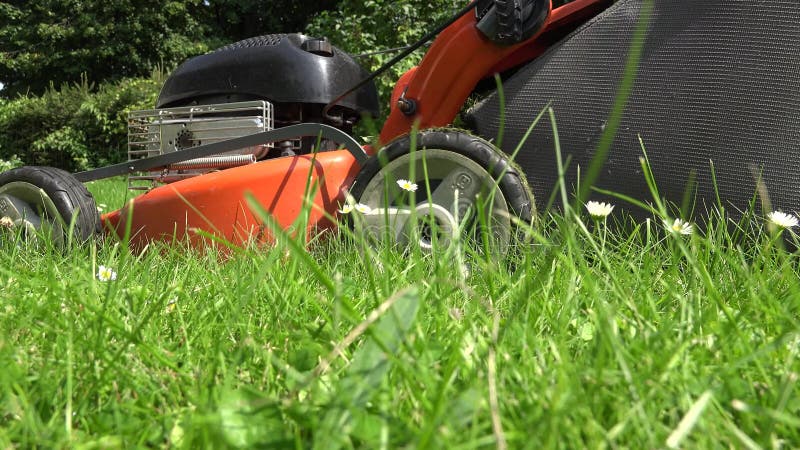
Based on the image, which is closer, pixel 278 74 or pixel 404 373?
pixel 404 373

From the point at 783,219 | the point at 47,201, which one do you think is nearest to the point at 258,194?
the point at 47,201

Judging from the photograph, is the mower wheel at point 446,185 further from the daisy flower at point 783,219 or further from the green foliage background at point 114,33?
the green foliage background at point 114,33

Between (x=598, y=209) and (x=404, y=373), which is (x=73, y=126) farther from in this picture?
(x=404, y=373)

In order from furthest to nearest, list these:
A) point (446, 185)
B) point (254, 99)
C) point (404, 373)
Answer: point (254, 99)
point (446, 185)
point (404, 373)

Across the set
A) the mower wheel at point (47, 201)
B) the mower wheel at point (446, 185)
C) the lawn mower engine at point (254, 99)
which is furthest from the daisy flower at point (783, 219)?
the mower wheel at point (47, 201)

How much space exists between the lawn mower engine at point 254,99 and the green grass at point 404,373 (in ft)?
3.87

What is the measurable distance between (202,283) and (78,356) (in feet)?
1.57

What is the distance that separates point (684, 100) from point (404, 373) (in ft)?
3.95

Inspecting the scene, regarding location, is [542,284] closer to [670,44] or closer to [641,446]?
[641,446]

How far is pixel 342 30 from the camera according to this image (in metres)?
7.36

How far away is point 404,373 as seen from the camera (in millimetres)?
633

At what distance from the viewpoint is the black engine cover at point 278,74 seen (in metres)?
2.21

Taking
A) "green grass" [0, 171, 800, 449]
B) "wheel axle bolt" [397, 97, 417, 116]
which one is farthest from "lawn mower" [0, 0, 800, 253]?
"green grass" [0, 171, 800, 449]

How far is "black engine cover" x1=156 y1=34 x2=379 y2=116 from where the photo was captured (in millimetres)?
2215
